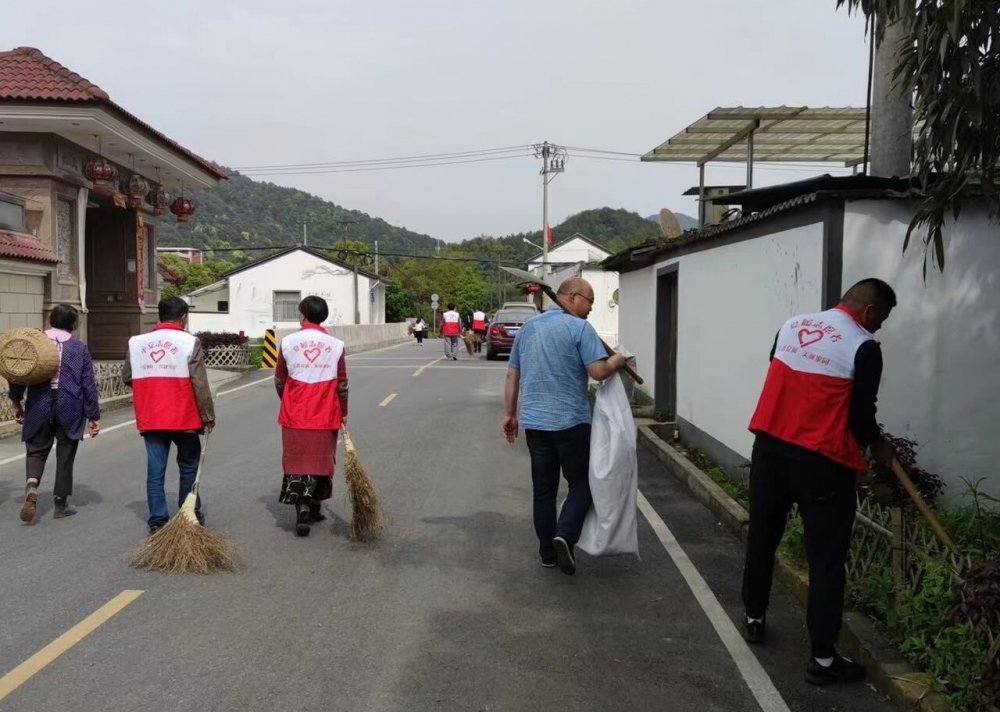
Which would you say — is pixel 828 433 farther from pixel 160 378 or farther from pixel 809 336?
pixel 160 378

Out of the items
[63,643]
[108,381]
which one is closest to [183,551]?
[63,643]

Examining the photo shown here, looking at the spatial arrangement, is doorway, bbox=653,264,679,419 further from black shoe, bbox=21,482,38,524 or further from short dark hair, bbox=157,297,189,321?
black shoe, bbox=21,482,38,524

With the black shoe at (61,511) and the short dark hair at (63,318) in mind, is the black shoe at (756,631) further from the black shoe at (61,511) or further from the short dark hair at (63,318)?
the short dark hair at (63,318)

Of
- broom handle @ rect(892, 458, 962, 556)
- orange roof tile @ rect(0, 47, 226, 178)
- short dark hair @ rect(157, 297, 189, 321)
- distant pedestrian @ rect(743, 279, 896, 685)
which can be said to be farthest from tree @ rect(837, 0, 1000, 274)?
orange roof tile @ rect(0, 47, 226, 178)

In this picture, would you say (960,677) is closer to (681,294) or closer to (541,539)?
(541,539)

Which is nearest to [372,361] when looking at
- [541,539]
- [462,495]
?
[462,495]

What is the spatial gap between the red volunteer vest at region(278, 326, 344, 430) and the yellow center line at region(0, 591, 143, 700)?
1713 millimetres

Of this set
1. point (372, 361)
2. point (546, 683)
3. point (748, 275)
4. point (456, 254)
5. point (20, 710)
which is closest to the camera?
point (20, 710)

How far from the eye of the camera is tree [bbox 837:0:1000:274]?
3.64 meters

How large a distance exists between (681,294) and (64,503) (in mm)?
7554

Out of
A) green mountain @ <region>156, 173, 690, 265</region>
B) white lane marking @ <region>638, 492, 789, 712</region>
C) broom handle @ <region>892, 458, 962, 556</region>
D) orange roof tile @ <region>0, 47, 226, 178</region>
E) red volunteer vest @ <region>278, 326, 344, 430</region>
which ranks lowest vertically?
white lane marking @ <region>638, 492, 789, 712</region>

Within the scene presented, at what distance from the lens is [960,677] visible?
12.0ft

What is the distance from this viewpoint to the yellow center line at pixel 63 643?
12.9ft

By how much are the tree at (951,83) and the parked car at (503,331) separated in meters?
23.1
